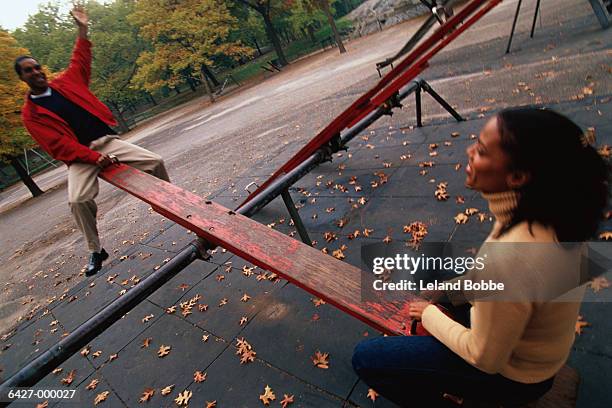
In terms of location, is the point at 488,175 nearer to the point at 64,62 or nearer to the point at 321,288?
the point at 321,288

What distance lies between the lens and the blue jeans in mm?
1382

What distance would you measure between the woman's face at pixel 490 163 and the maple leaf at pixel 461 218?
96.2 inches

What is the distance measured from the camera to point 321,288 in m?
1.88

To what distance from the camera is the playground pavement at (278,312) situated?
2594mm

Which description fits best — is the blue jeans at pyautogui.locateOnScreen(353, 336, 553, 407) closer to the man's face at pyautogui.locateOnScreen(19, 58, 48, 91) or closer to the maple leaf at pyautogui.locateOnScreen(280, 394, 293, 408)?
the maple leaf at pyautogui.locateOnScreen(280, 394, 293, 408)

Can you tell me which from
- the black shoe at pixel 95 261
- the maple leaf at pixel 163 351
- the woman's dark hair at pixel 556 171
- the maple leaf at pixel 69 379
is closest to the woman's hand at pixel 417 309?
the woman's dark hair at pixel 556 171

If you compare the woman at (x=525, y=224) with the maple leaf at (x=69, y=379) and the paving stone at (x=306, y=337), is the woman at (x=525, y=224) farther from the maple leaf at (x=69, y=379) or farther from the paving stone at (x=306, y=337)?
the maple leaf at (x=69, y=379)

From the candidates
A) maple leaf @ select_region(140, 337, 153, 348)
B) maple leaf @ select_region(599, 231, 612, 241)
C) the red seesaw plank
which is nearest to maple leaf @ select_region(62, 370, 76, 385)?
maple leaf @ select_region(140, 337, 153, 348)

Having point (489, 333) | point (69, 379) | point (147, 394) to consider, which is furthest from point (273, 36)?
point (489, 333)

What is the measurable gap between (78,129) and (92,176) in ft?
1.89

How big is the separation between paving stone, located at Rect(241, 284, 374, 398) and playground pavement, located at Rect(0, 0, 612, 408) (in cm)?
1

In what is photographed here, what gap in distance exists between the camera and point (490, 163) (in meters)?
1.17

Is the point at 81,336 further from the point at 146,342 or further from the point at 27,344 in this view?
the point at 27,344

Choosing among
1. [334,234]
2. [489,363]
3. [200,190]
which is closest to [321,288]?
[489,363]
